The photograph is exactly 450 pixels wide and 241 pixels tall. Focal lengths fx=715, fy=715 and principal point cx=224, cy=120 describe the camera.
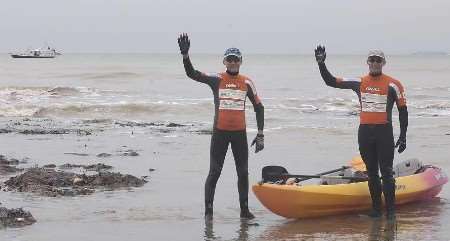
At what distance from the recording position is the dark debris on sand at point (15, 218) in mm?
7402

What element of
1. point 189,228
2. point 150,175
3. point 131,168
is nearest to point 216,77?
point 189,228

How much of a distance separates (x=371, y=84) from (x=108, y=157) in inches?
268

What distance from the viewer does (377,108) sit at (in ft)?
25.7

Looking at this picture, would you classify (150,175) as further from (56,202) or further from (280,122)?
(280,122)

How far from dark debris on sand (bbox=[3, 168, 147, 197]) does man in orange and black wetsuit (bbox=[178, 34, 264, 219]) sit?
7.84 ft

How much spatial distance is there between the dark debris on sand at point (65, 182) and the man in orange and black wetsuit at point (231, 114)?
2.39 meters

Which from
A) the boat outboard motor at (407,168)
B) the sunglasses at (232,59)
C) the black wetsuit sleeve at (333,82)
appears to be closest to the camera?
the sunglasses at (232,59)

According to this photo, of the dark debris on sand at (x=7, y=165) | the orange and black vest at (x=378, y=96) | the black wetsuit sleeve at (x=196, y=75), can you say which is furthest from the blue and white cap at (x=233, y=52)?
the dark debris on sand at (x=7, y=165)

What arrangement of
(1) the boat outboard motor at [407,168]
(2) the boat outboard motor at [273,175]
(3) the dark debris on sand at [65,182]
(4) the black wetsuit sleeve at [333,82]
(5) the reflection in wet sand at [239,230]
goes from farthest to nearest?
1. (1) the boat outboard motor at [407,168]
2. (3) the dark debris on sand at [65,182]
3. (2) the boat outboard motor at [273,175]
4. (4) the black wetsuit sleeve at [333,82]
5. (5) the reflection in wet sand at [239,230]

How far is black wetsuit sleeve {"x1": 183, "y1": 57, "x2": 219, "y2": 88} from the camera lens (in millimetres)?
7387

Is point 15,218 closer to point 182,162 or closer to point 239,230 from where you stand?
point 239,230

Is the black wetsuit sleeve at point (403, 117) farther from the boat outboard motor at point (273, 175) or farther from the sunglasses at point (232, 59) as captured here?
the sunglasses at point (232, 59)

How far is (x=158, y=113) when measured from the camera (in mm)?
27453

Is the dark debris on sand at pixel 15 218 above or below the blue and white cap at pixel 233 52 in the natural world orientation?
below
